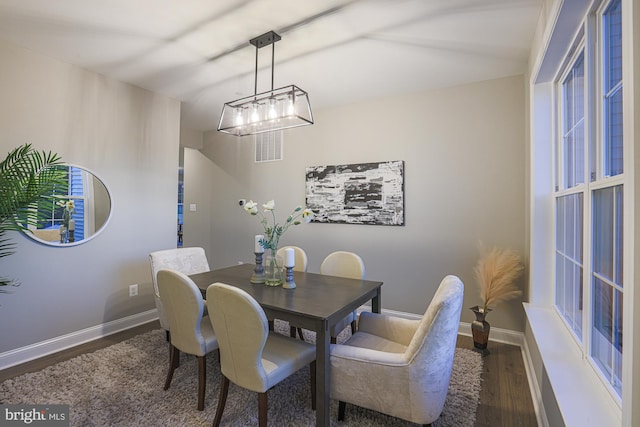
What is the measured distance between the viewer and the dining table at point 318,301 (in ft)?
5.18

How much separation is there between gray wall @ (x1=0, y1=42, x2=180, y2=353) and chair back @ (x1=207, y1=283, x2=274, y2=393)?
82.9 inches

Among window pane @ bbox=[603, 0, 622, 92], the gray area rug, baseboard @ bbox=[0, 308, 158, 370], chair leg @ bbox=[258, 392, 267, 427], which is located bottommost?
the gray area rug

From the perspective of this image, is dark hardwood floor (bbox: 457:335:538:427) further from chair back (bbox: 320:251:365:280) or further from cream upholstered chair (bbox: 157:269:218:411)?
cream upholstered chair (bbox: 157:269:218:411)

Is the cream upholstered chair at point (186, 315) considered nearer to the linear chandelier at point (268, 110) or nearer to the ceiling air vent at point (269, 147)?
the linear chandelier at point (268, 110)

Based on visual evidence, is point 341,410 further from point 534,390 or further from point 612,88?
point 612,88

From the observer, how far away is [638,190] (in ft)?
2.58

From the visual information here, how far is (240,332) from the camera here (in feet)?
4.93

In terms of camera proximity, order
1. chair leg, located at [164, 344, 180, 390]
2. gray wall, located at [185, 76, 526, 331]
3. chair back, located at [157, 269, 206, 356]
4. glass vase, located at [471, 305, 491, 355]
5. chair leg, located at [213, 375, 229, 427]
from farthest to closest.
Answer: gray wall, located at [185, 76, 526, 331], glass vase, located at [471, 305, 491, 355], chair leg, located at [164, 344, 180, 390], chair back, located at [157, 269, 206, 356], chair leg, located at [213, 375, 229, 427]

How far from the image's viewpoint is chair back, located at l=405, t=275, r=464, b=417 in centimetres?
138

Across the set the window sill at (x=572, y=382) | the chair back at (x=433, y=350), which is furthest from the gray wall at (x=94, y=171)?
the window sill at (x=572, y=382)

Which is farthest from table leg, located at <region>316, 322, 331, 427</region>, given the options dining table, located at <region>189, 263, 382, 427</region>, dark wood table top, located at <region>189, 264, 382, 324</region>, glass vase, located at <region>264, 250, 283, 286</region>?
glass vase, located at <region>264, 250, 283, 286</region>

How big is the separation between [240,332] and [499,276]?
2252 millimetres

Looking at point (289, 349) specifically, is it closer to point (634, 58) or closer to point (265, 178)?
point (634, 58)

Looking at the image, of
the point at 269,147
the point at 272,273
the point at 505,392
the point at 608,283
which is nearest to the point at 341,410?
the point at 272,273
